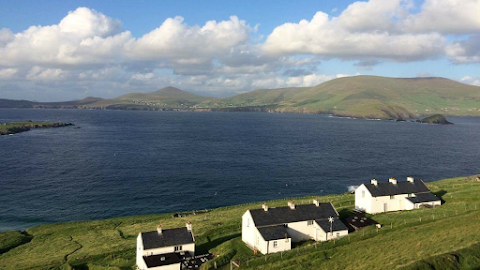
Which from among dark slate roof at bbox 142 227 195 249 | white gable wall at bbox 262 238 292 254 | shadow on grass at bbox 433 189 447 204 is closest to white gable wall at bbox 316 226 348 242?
white gable wall at bbox 262 238 292 254

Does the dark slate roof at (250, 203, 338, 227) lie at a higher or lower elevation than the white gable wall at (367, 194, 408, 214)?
higher

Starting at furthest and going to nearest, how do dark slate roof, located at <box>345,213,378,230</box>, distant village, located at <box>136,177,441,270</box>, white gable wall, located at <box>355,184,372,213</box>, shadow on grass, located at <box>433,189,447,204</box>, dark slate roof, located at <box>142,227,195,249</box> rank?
shadow on grass, located at <box>433,189,447,204</box>, white gable wall, located at <box>355,184,372,213</box>, dark slate roof, located at <box>345,213,378,230</box>, dark slate roof, located at <box>142,227,195,249</box>, distant village, located at <box>136,177,441,270</box>

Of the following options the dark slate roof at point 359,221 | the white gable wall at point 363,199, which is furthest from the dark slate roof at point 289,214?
the white gable wall at point 363,199

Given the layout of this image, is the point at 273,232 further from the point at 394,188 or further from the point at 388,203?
the point at 394,188

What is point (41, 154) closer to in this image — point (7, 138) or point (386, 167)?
point (7, 138)

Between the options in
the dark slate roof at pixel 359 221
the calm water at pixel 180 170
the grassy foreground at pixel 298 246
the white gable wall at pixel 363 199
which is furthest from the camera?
the calm water at pixel 180 170

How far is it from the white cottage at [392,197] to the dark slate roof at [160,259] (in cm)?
3655

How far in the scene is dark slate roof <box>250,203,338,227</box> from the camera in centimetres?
5168

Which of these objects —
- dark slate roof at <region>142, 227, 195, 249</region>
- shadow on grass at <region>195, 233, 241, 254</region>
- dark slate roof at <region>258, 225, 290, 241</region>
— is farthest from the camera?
shadow on grass at <region>195, 233, 241, 254</region>

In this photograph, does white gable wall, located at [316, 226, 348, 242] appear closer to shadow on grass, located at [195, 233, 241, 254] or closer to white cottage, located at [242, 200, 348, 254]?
white cottage, located at [242, 200, 348, 254]

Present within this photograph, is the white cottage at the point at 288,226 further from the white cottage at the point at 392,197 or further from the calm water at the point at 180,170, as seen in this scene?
the calm water at the point at 180,170

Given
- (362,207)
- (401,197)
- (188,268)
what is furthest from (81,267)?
(401,197)

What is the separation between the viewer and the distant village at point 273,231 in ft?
152

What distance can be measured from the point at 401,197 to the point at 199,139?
144 m
